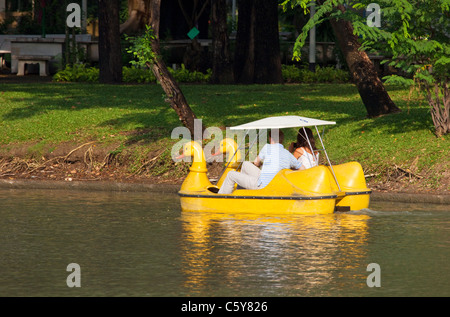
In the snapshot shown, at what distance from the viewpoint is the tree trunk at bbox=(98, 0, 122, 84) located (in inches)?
1128

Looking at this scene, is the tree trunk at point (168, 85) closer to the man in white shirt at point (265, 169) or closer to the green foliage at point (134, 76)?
the man in white shirt at point (265, 169)

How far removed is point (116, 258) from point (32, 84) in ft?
66.1

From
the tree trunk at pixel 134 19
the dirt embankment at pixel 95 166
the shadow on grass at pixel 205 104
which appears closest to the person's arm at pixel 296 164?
the dirt embankment at pixel 95 166

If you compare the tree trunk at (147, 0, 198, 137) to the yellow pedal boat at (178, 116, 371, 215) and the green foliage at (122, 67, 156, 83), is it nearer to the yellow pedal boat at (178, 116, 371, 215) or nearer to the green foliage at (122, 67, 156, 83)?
the yellow pedal boat at (178, 116, 371, 215)

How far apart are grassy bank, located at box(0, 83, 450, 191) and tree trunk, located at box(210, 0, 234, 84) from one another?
13.2ft

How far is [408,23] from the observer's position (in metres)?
17.3

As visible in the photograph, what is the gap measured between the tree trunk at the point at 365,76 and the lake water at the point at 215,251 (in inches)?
239

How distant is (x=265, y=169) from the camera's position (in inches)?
541

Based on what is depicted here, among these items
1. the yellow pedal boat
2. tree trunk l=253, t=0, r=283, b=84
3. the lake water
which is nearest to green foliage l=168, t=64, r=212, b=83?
tree trunk l=253, t=0, r=283, b=84

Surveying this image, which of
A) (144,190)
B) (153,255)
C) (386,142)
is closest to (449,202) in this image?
(386,142)

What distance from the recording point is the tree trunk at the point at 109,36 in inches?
1128

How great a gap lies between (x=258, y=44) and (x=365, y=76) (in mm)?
→ 9021

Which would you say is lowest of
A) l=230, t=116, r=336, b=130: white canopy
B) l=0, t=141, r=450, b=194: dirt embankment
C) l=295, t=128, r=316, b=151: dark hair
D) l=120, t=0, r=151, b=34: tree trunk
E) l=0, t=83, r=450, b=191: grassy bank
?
l=0, t=141, r=450, b=194: dirt embankment

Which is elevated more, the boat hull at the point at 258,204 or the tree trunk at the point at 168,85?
the tree trunk at the point at 168,85
